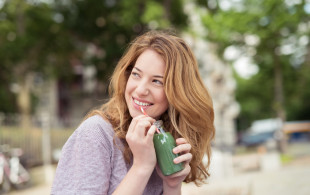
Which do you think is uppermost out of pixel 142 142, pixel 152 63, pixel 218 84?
pixel 152 63

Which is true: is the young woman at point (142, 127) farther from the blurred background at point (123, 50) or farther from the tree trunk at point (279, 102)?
the tree trunk at point (279, 102)

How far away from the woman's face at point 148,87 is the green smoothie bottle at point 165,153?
0.21 m

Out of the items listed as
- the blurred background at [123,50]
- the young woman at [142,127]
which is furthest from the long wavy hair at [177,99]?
the blurred background at [123,50]

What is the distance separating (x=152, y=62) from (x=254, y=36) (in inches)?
571

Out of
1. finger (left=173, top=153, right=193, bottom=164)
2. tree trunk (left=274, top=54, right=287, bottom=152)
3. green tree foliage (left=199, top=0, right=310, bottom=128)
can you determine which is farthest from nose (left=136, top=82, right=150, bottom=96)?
tree trunk (left=274, top=54, right=287, bottom=152)

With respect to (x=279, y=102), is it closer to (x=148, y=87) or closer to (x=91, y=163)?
(x=148, y=87)

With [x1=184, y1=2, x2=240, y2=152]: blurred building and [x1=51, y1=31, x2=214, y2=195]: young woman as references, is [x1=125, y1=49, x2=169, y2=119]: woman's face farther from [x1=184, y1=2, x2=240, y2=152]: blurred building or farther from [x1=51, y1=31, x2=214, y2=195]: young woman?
[x1=184, y1=2, x2=240, y2=152]: blurred building

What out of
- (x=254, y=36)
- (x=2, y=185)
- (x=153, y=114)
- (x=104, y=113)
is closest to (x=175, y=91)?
(x=153, y=114)

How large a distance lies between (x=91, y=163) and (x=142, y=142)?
0.20 meters

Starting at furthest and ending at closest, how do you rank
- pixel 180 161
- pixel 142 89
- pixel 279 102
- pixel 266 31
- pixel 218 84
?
Result: pixel 218 84 < pixel 279 102 < pixel 266 31 < pixel 142 89 < pixel 180 161

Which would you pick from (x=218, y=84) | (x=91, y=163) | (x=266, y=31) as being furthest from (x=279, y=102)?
(x=91, y=163)

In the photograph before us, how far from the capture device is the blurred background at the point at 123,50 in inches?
431

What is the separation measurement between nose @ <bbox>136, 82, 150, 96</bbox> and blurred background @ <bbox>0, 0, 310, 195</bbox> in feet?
23.3

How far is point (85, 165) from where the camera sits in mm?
1409
